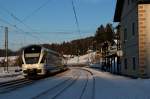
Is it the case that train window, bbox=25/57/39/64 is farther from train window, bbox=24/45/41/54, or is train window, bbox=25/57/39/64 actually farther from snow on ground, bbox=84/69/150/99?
snow on ground, bbox=84/69/150/99

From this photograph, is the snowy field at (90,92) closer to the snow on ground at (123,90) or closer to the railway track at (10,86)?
the snow on ground at (123,90)

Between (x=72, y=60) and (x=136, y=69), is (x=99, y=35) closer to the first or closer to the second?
(x=72, y=60)

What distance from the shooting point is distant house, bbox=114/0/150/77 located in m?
33.7

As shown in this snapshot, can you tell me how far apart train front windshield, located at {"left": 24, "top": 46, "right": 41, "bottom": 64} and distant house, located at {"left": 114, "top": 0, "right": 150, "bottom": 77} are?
30.0 ft

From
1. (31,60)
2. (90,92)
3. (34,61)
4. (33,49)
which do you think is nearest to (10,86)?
(90,92)

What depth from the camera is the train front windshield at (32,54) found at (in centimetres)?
3988

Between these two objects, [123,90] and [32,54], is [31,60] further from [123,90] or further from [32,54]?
[123,90]

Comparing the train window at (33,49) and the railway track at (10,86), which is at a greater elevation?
the train window at (33,49)

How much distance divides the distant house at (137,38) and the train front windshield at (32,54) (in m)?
9.14

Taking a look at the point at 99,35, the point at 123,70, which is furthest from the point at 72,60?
the point at 123,70

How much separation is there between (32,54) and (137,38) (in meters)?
11.3

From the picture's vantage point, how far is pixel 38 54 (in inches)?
1576

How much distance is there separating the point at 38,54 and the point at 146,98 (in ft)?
79.1

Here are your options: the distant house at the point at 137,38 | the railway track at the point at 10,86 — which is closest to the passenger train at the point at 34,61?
the railway track at the point at 10,86
